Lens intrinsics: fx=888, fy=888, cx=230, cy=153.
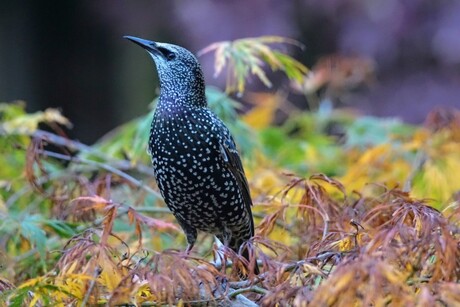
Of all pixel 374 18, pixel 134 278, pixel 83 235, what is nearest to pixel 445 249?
pixel 134 278

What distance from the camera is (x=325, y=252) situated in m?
2.41

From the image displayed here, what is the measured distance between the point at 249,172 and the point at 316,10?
429cm

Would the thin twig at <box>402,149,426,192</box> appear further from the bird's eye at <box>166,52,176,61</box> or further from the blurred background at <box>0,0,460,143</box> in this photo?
the blurred background at <box>0,0,460,143</box>

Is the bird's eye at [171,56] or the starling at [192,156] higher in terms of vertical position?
the bird's eye at [171,56]

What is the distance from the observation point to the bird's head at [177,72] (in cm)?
337

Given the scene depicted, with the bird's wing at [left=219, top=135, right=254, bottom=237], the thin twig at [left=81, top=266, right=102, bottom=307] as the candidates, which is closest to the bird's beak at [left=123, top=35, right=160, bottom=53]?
the bird's wing at [left=219, top=135, right=254, bottom=237]

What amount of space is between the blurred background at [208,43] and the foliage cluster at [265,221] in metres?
1.47

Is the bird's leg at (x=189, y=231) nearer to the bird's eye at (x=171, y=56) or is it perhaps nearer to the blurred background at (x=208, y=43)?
the bird's eye at (x=171, y=56)

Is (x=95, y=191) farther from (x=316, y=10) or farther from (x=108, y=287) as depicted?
(x=316, y=10)

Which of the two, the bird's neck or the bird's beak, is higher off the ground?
the bird's beak

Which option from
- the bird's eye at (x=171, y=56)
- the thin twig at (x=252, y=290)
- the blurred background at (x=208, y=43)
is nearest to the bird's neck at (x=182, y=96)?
the bird's eye at (x=171, y=56)

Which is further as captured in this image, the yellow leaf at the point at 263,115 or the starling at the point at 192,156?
the yellow leaf at the point at 263,115

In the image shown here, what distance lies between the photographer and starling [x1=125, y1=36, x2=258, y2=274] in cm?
326

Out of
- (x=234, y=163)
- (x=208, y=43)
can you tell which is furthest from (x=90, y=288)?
(x=208, y=43)
